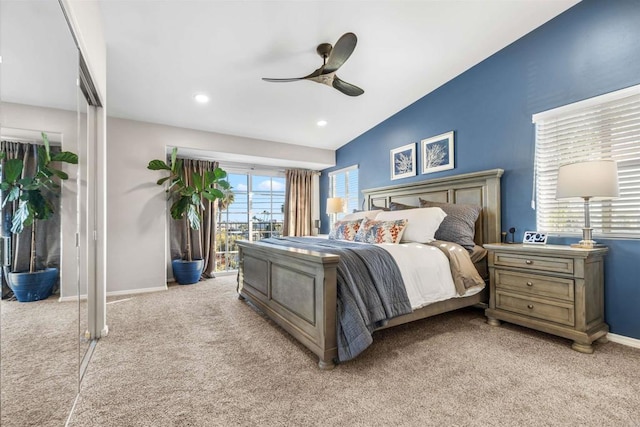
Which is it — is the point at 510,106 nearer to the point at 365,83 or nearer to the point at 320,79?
the point at 365,83

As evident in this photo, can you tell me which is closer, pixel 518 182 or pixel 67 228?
pixel 67 228

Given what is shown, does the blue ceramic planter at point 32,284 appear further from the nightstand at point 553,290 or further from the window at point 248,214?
the window at point 248,214

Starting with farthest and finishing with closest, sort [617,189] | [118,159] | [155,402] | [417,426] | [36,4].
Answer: [118,159], [617,189], [155,402], [417,426], [36,4]

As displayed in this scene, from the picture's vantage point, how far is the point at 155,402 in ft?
5.57

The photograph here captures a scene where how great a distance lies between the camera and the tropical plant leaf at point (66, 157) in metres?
1.57

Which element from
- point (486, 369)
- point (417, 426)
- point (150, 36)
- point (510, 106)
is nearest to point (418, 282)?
point (486, 369)

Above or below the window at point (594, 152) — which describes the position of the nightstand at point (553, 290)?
below

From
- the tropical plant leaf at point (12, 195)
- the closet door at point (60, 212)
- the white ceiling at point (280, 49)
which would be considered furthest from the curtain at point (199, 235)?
the tropical plant leaf at point (12, 195)

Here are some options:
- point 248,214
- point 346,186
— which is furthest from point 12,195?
point 346,186

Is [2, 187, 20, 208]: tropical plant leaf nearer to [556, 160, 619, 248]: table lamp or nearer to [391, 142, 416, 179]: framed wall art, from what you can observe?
[556, 160, 619, 248]: table lamp

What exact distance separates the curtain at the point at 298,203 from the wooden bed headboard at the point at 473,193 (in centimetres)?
264

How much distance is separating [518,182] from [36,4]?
12.8 feet

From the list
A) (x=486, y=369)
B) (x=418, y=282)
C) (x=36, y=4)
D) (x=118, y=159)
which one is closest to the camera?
(x=36, y=4)

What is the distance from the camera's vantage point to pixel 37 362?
49.8 inches
